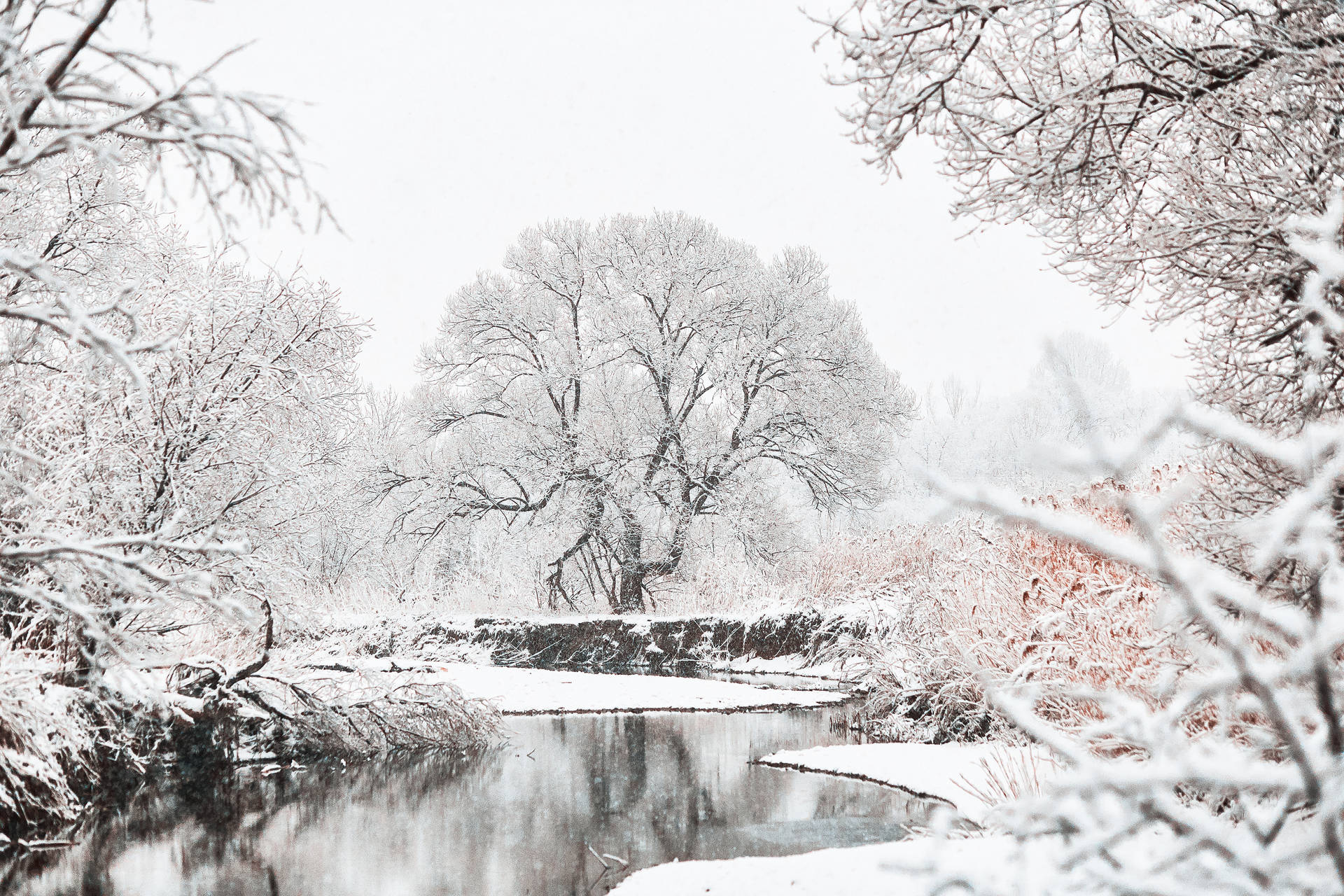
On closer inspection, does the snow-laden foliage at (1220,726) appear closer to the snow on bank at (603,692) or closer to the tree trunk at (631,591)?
the snow on bank at (603,692)

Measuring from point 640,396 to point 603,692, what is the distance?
9483 mm

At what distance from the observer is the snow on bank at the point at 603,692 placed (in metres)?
11.1

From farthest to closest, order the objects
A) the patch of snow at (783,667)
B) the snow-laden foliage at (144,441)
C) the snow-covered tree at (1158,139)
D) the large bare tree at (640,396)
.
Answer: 1. the large bare tree at (640,396)
2. the patch of snow at (783,667)
3. the snow-covered tree at (1158,139)
4. the snow-laden foliage at (144,441)

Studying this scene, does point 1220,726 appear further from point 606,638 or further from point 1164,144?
point 606,638

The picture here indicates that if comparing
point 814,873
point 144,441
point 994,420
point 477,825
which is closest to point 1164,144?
point 814,873

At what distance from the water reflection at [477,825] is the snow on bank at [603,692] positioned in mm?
1926

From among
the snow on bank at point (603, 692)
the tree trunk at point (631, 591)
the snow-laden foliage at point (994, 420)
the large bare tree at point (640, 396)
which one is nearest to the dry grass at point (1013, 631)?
the snow on bank at point (603, 692)

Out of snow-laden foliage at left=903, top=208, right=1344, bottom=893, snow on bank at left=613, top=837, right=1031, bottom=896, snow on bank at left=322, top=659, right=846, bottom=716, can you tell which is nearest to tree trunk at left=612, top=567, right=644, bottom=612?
snow on bank at left=322, top=659, right=846, bottom=716

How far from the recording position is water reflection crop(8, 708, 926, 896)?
5555 millimetres

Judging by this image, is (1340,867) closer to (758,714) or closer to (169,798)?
(169,798)

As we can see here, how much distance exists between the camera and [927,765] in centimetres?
750

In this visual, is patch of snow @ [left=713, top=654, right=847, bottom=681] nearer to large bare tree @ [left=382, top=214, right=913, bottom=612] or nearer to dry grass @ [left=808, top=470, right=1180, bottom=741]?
dry grass @ [left=808, top=470, right=1180, bottom=741]

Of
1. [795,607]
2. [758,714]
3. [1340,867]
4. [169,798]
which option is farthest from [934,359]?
[1340,867]

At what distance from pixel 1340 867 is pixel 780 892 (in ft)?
12.1
